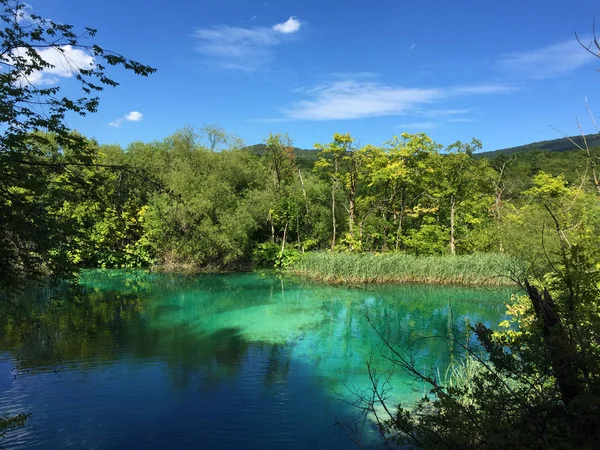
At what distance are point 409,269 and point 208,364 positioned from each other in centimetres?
1317

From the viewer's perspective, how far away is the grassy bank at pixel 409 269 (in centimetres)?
1950

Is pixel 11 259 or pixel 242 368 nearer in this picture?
pixel 11 259

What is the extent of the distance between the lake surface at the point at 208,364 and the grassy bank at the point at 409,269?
2.06m

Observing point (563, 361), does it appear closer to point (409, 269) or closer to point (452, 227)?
point (409, 269)

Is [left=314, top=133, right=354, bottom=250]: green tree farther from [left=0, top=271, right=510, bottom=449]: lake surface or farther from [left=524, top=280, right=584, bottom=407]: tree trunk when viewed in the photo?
[left=524, top=280, right=584, bottom=407]: tree trunk

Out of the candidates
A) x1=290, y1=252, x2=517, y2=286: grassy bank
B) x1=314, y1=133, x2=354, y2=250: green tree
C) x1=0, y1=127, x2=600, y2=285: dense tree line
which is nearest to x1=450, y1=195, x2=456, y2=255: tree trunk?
x1=0, y1=127, x2=600, y2=285: dense tree line

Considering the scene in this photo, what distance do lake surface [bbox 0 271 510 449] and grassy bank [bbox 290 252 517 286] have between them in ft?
6.77

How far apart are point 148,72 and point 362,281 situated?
17.1m

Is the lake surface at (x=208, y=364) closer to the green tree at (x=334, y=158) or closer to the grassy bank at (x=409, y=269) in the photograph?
the grassy bank at (x=409, y=269)

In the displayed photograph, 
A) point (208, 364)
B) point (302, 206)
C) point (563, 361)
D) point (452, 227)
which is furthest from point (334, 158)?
point (563, 361)

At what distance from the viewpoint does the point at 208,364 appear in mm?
9305

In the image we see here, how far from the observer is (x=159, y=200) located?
2320cm

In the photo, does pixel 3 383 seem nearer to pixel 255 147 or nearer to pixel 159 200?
pixel 159 200

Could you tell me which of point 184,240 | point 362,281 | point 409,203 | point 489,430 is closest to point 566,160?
point 409,203
